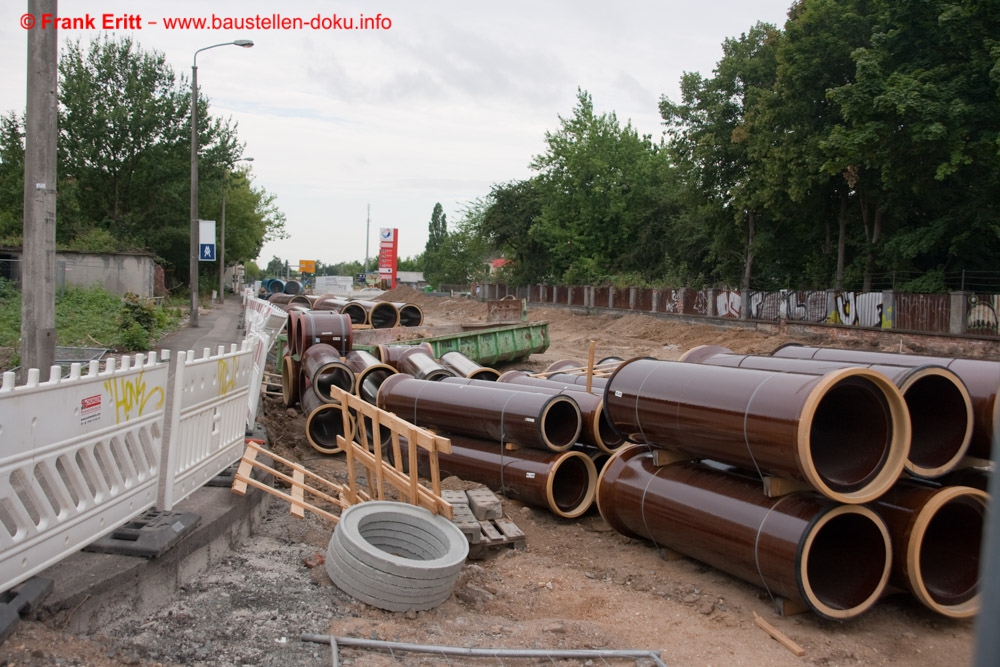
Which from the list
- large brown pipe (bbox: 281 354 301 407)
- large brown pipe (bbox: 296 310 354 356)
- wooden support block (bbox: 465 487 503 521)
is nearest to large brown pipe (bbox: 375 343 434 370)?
large brown pipe (bbox: 296 310 354 356)

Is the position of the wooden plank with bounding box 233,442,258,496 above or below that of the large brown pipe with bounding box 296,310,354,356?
below

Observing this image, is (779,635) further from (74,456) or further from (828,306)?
(828,306)

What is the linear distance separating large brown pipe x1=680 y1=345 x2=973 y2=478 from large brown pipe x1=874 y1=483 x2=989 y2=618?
0.77ft

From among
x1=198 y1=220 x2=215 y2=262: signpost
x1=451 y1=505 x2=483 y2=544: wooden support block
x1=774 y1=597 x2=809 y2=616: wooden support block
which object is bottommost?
x1=774 y1=597 x2=809 y2=616: wooden support block

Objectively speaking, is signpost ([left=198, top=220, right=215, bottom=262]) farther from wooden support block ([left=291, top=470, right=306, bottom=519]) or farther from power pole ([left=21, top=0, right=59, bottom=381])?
wooden support block ([left=291, top=470, right=306, bottom=519])

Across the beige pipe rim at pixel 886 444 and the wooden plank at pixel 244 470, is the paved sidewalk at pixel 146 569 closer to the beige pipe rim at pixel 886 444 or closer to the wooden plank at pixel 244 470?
the wooden plank at pixel 244 470

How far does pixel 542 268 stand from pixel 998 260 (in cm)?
3532

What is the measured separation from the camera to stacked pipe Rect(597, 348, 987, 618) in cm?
561

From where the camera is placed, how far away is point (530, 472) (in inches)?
344

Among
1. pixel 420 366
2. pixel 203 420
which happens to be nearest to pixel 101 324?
pixel 420 366

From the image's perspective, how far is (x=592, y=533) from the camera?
8406mm

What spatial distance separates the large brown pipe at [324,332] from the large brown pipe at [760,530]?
→ 930 cm

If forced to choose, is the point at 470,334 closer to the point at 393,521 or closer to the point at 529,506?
the point at 529,506

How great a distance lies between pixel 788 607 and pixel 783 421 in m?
1.50
